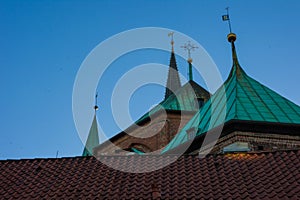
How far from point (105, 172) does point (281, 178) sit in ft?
14.6

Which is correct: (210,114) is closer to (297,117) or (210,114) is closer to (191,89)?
(297,117)

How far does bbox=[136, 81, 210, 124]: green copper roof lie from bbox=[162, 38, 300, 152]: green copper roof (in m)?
10.4

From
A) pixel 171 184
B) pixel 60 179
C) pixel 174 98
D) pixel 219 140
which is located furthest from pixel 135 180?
pixel 174 98

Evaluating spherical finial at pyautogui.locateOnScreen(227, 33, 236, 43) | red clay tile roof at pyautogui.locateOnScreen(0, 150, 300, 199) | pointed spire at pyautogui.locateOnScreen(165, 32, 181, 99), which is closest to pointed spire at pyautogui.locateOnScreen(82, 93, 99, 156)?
pointed spire at pyautogui.locateOnScreen(165, 32, 181, 99)

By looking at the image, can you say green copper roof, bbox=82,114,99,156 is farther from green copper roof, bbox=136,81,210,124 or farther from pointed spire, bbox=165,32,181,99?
green copper roof, bbox=136,81,210,124

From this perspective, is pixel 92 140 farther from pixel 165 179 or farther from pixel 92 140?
pixel 165 179

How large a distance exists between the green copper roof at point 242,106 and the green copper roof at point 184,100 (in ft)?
34.1

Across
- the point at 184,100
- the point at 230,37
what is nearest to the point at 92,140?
the point at 184,100

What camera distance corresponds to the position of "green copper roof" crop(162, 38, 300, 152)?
1869 cm

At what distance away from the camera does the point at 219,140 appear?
18312 millimetres

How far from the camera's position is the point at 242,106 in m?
19.0

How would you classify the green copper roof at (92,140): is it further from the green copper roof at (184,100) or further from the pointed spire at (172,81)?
the green copper roof at (184,100)

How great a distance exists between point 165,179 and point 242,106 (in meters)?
7.24

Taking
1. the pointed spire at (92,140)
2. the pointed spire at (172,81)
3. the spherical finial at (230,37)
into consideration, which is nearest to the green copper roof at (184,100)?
the pointed spire at (172,81)
